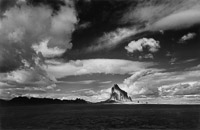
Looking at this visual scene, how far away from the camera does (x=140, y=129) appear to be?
241ft

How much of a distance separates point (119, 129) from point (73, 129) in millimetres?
17551

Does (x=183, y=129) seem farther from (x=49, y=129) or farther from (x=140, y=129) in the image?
(x=49, y=129)

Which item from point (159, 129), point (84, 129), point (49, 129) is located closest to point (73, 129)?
point (84, 129)

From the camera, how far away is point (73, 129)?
242ft

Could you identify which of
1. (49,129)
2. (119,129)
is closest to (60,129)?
(49,129)

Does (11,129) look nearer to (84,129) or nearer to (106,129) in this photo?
(84,129)

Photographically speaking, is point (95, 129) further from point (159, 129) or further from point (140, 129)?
point (159, 129)

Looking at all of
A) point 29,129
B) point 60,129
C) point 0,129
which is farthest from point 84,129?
point 0,129

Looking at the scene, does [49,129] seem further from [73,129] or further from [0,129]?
[0,129]

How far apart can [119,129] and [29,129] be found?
113ft

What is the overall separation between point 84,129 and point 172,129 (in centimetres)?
3363

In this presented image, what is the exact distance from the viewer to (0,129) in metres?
76.1

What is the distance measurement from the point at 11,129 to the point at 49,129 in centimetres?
1563

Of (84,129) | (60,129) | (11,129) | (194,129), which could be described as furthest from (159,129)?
(11,129)
